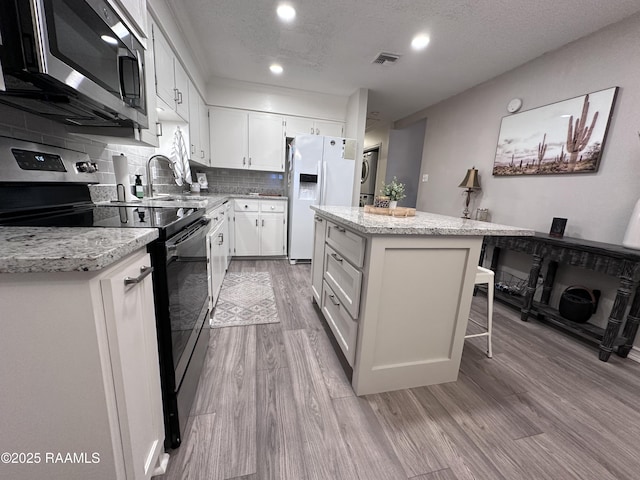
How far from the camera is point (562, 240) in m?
2.10

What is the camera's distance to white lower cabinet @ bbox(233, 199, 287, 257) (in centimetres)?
360

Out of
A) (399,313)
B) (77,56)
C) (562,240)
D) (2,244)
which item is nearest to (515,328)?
(562,240)

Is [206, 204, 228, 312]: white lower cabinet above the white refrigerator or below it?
below

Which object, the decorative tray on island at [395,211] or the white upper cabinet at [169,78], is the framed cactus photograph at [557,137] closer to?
the decorative tray on island at [395,211]

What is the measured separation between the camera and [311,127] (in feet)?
13.1

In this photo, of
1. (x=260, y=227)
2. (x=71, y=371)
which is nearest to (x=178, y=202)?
(x=71, y=371)

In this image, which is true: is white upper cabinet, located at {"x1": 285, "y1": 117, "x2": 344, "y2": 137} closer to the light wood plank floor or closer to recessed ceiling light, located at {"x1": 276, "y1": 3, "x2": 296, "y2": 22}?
recessed ceiling light, located at {"x1": 276, "y1": 3, "x2": 296, "y2": 22}

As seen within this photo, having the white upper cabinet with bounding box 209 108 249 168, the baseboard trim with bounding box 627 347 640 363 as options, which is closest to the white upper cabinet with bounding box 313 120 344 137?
the white upper cabinet with bounding box 209 108 249 168

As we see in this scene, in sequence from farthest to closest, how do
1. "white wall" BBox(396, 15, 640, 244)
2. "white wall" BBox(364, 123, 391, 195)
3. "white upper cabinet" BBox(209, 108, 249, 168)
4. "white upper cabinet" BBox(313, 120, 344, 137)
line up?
"white wall" BBox(364, 123, 391, 195) < "white upper cabinet" BBox(313, 120, 344, 137) < "white upper cabinet" BBox(209, 108, 249, 168) < "white wall" BBox(396, 15, 640, 244)

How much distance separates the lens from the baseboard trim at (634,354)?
185cm

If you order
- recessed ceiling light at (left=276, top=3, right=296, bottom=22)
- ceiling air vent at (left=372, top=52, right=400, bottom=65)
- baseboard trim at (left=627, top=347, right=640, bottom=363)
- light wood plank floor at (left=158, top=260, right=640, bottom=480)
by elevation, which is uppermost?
ceiling air vent at (left=372, top=52, right=400, bottom=65)

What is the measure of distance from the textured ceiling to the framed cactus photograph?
58cm

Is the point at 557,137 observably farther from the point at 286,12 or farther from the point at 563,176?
the point at 286,12

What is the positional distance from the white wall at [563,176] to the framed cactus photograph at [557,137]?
0.06 m
